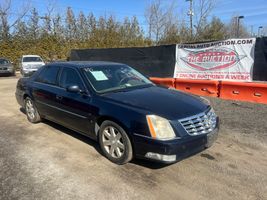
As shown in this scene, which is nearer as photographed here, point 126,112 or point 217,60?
point 126,112

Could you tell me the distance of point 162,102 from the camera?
400 centimetres

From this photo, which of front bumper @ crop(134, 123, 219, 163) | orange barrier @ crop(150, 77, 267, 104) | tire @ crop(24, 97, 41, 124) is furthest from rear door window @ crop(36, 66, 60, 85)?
orange barrier @ crop(150, 77, 267, 104)

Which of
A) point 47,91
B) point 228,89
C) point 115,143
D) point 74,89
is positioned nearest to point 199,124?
point 115,143

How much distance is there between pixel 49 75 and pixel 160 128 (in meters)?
3.20

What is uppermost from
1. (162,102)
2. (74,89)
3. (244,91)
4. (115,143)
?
(74,89)

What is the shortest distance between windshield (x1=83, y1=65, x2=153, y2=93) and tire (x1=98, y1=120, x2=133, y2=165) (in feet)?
2.27

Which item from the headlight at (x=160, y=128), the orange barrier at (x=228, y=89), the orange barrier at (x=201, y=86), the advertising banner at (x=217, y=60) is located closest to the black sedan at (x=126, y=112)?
the headlight at (x=160, y=128)

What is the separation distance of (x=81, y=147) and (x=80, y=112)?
2.19 ft

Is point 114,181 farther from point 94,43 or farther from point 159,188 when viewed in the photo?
point 94,43

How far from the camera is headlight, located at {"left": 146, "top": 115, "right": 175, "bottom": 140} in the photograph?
349 cm

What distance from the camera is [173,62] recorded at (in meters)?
11.1

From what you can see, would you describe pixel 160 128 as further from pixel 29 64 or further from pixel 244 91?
pixel 29 64

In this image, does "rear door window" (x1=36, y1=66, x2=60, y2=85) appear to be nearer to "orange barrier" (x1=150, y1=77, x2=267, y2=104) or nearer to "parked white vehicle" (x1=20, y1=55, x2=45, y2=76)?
"orange barrier" (x1=150, y1=77, x2=267, y2=104)

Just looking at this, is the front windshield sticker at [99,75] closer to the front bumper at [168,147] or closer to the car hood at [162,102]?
the car hood at [162,102]
